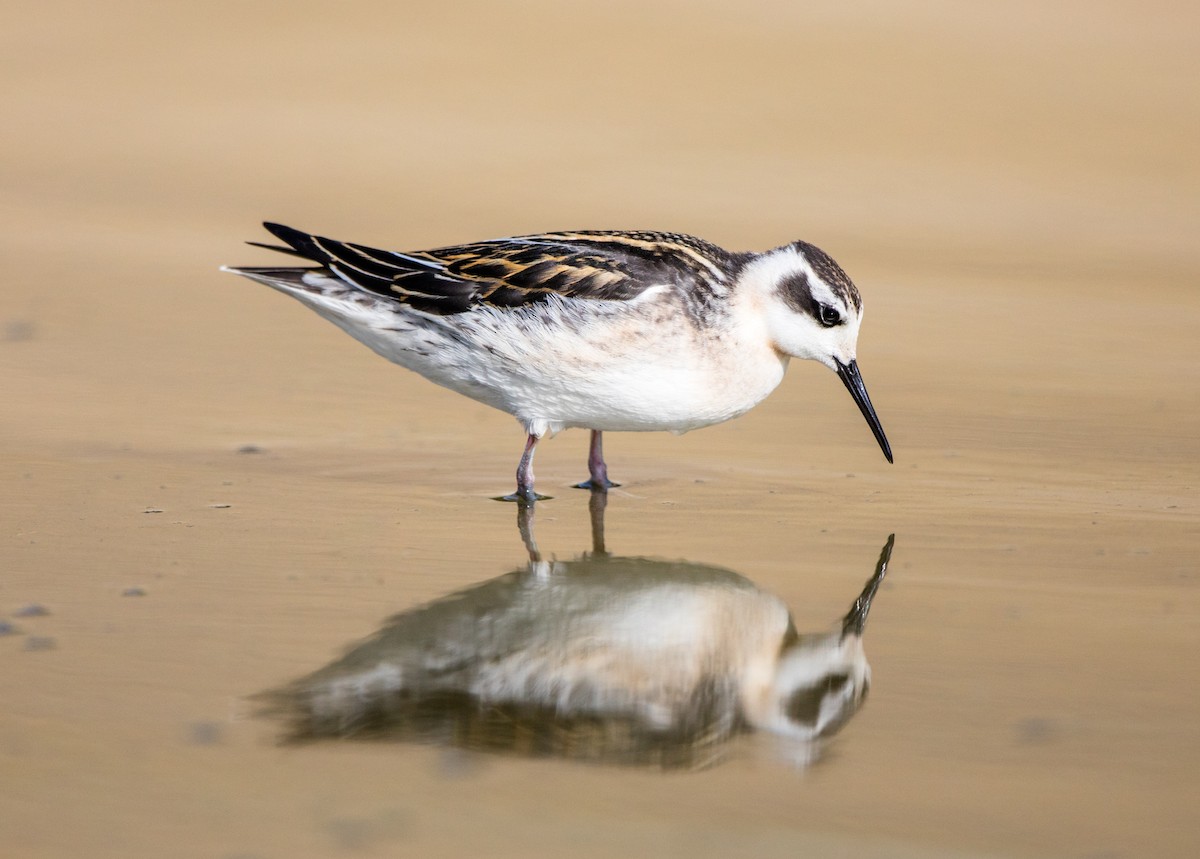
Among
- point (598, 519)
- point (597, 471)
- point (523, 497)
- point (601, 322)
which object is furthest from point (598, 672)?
point (597, 471)

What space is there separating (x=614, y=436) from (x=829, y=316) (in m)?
1.86

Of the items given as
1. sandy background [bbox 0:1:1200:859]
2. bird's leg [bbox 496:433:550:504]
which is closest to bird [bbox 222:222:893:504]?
bird's leg [bbox 496:433:550:504]

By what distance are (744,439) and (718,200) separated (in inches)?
190

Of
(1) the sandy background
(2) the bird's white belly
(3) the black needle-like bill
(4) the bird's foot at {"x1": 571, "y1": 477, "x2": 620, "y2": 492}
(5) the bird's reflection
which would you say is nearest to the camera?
(1) the sandy background

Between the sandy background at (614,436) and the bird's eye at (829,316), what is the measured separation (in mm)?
807

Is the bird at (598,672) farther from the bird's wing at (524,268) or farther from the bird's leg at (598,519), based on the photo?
the bird's wing at (524,268)

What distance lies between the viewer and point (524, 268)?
8.26m

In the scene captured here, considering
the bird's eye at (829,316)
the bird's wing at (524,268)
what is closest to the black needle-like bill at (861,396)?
the bird's eye at (829,316)

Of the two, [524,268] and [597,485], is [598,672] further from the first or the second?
[524,268]

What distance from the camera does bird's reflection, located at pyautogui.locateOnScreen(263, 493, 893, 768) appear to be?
4953 millimetres

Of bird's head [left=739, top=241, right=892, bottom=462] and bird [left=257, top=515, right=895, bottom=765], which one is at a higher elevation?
bird's head [left=739, top=241, right=892, bottom=462]

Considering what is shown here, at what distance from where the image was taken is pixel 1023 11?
16.7 meters

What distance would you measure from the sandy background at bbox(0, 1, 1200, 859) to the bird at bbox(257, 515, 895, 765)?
14 cm

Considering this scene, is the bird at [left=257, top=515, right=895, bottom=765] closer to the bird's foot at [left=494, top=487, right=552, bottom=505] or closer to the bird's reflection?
the bird's reflection
